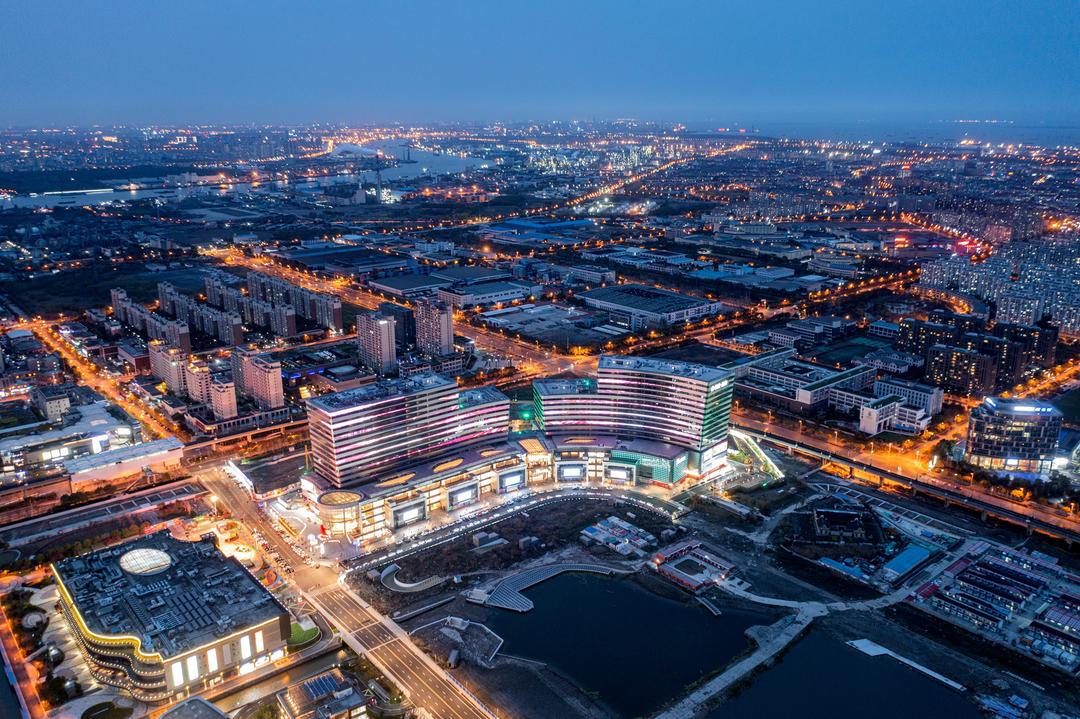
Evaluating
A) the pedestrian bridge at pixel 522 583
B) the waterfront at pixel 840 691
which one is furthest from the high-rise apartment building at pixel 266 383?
the waterfront at pixel 840 691

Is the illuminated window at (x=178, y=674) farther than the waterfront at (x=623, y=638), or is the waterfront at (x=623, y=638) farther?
the waterfront at (x=623, y=638)

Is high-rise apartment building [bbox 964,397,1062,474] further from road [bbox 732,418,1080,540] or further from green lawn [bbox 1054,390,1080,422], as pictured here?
green lawn [bbox 1054,390,1080,422]

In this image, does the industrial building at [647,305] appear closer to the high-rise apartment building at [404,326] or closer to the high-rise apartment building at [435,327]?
the high-rise apartment building at [435,327]

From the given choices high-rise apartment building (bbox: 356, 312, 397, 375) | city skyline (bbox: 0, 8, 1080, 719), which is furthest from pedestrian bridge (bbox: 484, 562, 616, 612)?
high-rise apartment building (bbox: 356, 312, 397, 375)

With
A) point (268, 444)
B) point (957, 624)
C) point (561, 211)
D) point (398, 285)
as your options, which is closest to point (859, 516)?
point (957, 624)

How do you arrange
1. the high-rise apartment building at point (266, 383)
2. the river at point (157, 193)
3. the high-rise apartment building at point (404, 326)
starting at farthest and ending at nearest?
the river at point (157, 193) → the high-rise apartment building at point (404, 326) → the high-rise apartment building at point (266, 383)

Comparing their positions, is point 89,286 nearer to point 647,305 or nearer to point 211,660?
point 647,305
